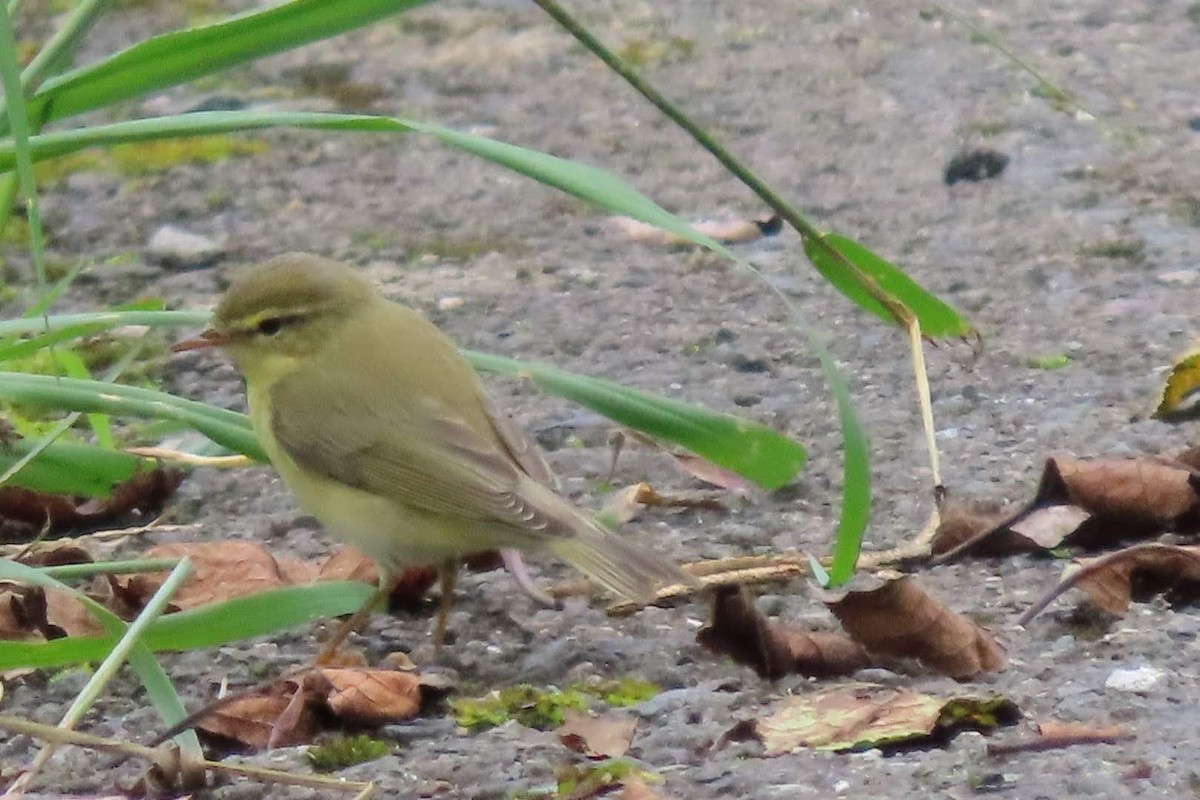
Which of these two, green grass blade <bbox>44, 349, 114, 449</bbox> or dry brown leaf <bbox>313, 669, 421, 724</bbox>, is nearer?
dry brown leaf <bbox>313, 669, 421, 724</bbox>

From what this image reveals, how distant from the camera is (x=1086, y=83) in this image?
637cm

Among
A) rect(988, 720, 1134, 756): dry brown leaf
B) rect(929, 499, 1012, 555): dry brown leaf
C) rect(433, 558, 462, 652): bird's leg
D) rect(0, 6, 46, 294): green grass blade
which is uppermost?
rect(0, 6, 46, 294): green grass blade

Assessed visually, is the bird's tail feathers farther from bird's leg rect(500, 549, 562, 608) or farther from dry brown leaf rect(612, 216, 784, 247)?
dry brown leaf rect(612, 216, 784, 247)

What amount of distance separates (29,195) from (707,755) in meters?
1.23

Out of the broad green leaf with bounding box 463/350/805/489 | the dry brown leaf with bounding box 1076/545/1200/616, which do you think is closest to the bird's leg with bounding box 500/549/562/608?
the broad green leaf with bounding box 463/350/805/489

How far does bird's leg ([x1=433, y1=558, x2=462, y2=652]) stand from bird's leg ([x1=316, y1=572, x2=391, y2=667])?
0.38 feet

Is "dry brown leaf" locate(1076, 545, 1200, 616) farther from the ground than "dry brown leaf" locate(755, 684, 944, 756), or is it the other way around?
"dry brown leaf" locate(1076, 545, 1200, 616)

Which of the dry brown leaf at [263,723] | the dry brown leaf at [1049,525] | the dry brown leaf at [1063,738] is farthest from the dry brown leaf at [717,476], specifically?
the dry brown leaf at [1063,738]

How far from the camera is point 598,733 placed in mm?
2857

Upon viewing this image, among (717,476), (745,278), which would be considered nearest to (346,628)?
(717,476)

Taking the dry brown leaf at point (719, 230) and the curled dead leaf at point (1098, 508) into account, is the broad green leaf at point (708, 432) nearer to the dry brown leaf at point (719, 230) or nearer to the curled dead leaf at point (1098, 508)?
the curled dead leaf at point (1098, 508)

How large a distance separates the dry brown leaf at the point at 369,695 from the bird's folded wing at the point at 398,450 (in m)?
0.55

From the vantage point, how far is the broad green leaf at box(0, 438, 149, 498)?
365cm

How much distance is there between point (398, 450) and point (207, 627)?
3.60 ft
